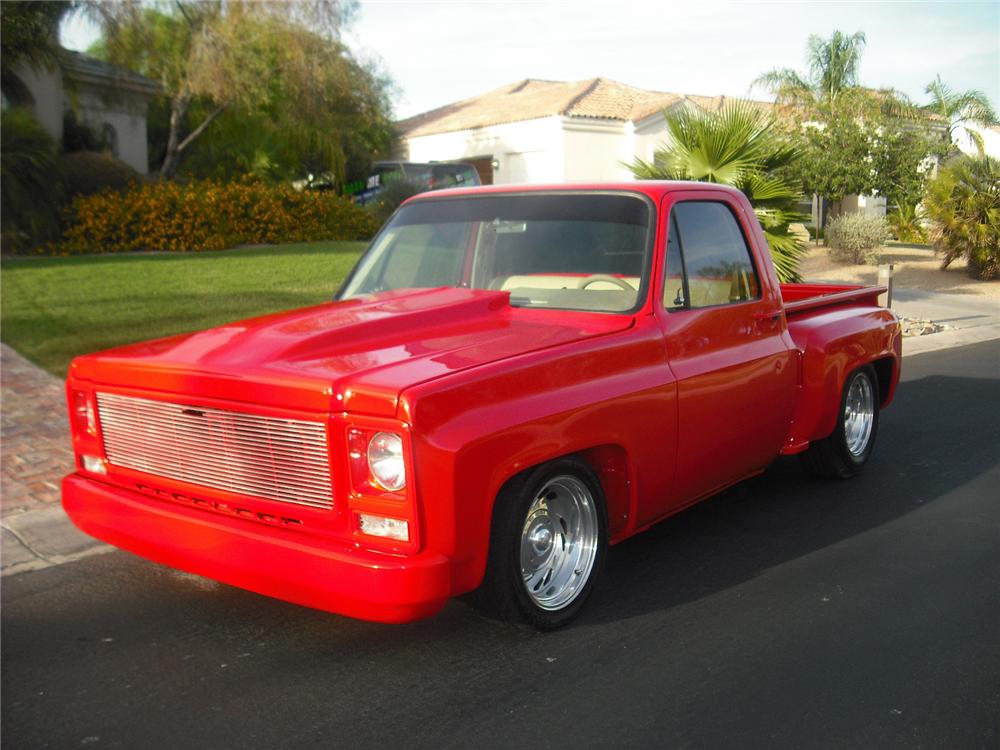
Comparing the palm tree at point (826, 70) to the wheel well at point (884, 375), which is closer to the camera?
the wheel well at point (884, 375)

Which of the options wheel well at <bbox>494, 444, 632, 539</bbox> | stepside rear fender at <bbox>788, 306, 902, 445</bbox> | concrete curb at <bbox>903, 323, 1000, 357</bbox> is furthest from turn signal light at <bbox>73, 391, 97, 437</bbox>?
concrete curb at <bbox>903, 323, 1000, 357</bbox>

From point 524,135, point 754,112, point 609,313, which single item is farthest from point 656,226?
point 524,135

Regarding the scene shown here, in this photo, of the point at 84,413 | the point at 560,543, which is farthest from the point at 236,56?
the point at 560,543

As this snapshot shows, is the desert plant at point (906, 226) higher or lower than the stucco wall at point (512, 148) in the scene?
lower

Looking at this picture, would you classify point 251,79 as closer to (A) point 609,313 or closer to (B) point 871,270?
(B) point 871,270

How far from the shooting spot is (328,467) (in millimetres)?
3465

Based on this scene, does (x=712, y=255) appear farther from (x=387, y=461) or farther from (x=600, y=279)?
(x=387, y=461)

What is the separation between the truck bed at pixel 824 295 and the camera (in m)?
5.94

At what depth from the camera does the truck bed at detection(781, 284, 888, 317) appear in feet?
19.5

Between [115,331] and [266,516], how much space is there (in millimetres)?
7856

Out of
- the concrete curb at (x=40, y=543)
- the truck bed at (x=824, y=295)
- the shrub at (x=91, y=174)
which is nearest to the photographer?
the concrete curb at (x=40, y=543)

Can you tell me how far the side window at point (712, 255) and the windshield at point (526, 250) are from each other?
225mm

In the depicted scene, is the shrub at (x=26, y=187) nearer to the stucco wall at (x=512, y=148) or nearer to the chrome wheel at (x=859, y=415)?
the chrome wheel at (x=859, y=415)

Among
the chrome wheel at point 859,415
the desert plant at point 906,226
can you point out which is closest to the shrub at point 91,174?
the chrome wheel at point 859,415
